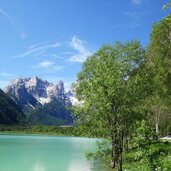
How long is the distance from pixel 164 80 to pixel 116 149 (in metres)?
19.3

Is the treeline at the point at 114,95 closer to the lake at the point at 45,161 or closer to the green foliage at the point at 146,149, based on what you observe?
the lake at the point at 45,161

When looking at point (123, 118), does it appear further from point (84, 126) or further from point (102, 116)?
point (84, 126)

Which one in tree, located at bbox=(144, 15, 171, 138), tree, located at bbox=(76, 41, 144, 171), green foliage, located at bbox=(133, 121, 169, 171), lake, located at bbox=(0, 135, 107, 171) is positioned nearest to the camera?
green foliage, located at bbox=(133, 121, 169, 171)

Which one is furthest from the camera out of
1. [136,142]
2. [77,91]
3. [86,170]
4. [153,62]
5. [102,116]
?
[153,62]

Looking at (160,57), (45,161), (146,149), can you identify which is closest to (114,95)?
(146,149)

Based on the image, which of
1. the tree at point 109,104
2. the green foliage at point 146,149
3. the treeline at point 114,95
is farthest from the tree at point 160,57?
the green foliage at point 146,149

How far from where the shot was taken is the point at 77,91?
52594mm

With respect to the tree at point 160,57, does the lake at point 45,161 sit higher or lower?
lower

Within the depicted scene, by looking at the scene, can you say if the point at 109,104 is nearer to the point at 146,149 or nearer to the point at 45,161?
the point at 146,149

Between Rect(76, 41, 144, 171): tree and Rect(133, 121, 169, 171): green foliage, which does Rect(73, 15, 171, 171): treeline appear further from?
Rect(133, 121, 169, 171): green foliage

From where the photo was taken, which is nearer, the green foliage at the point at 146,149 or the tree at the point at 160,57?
the green foliage at the point at 146,149

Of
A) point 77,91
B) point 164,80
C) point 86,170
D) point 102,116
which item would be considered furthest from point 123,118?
point 164,80

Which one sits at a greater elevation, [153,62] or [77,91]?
[153,62]

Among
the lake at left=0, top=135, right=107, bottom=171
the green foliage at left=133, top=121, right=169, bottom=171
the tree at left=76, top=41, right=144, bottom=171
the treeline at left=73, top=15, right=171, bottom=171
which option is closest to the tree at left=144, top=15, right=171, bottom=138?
the treeline at left=73, top=15, right=171, bottom=171
